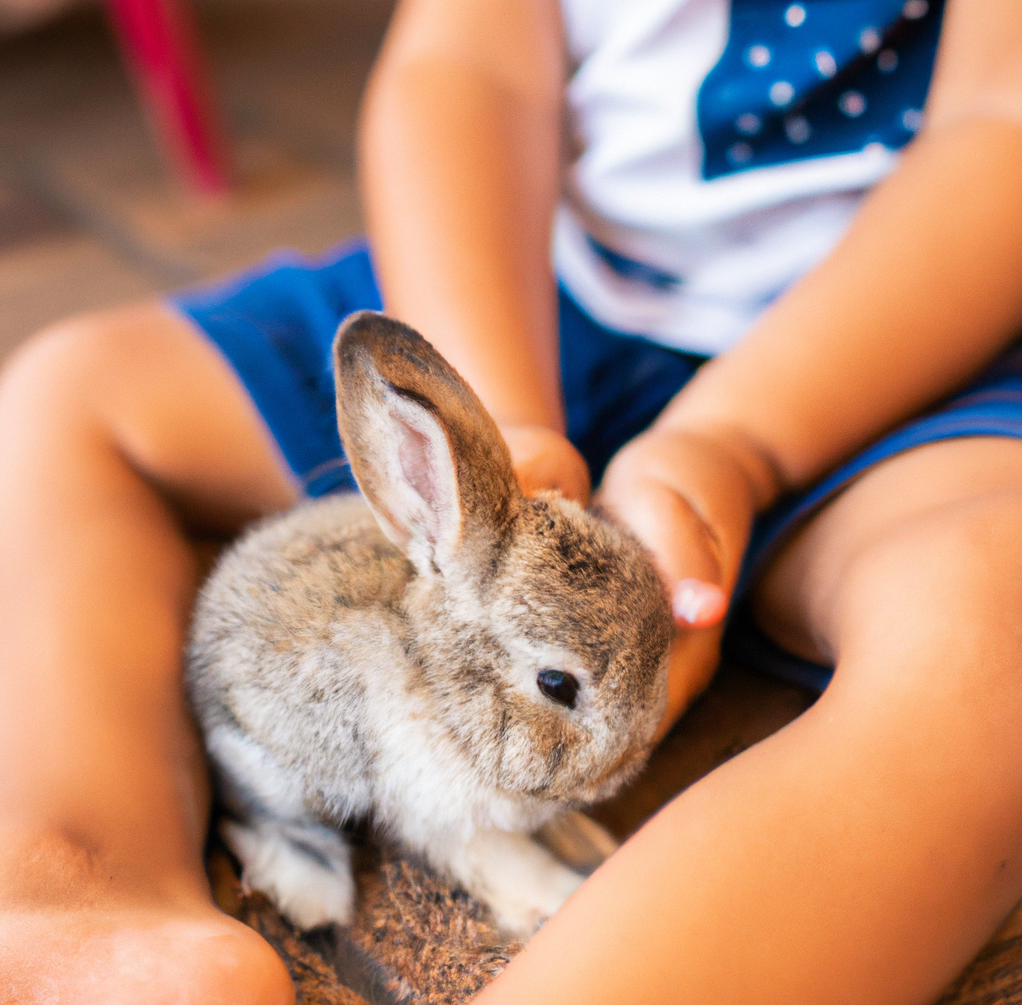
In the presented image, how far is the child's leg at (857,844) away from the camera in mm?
511

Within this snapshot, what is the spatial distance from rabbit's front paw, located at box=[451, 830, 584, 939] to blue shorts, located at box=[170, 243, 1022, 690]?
265mm

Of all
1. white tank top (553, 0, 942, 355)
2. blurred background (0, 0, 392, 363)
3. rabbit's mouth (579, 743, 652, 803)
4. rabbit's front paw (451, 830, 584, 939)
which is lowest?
blurred background (0, 0, 392, 363)

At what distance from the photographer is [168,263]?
179cm

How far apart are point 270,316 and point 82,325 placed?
18cm

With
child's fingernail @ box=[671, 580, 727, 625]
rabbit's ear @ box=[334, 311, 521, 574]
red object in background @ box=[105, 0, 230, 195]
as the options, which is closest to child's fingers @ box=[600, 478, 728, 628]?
child's fingernail @ box=[671, 580, 727, 625]

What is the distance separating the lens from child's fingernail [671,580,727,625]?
2.03 feet

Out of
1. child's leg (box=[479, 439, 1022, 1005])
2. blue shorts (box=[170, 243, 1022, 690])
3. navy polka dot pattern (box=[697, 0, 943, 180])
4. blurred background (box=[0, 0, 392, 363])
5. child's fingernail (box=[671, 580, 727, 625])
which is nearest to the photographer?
child's leg (box=[479, 439, 1022, 1005])

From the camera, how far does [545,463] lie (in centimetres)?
68

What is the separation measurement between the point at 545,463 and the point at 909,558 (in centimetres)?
24

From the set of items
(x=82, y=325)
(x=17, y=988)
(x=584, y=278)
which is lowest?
(x=17, y=988)

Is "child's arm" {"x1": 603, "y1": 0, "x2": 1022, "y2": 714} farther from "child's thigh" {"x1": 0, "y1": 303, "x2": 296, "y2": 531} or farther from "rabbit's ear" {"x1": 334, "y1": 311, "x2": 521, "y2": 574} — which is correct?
"child's thigh" {"x1": 0, "y1": 303, "x2": 296, "y2": 531}

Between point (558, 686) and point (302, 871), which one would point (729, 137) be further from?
point (302, 871)

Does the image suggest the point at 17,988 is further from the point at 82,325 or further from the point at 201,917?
the point at 82,325

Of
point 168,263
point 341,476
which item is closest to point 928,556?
point 341,476
